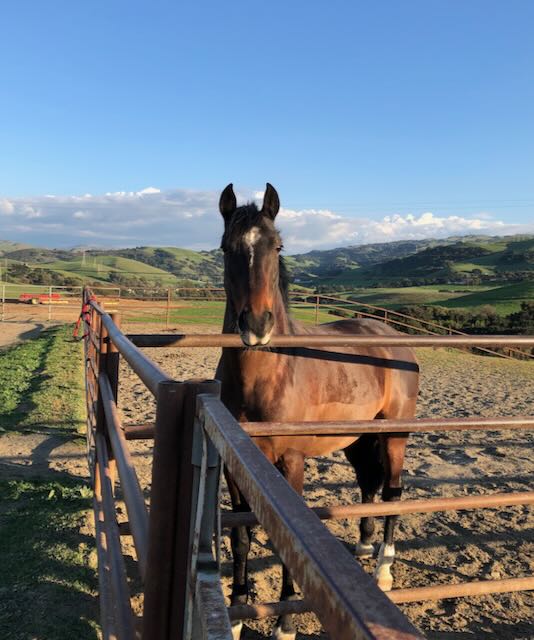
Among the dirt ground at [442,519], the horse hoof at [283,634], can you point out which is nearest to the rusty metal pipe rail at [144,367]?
the horse hoof at [283,634]

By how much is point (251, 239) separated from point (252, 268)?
0.17 m

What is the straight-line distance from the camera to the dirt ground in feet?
10.6

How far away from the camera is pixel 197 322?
21.4 m

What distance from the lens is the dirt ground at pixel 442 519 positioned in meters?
3.23

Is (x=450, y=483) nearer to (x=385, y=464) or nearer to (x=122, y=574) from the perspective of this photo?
(x=385, y=464)

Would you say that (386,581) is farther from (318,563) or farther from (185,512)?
(318,563)

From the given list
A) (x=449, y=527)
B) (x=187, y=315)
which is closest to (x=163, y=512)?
(x=449, y=527)

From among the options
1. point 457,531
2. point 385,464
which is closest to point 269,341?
point 385,464

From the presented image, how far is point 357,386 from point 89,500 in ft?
8.32

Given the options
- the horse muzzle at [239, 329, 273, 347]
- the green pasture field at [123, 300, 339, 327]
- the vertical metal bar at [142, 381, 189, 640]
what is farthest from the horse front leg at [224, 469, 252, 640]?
the green pasture field at [123, 300, 339, 327]

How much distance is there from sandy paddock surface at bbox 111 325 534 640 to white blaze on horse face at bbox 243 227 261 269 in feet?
7.44

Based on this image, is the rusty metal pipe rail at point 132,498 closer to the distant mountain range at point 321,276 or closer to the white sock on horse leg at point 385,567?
the white sock on horse leg at point 385,567

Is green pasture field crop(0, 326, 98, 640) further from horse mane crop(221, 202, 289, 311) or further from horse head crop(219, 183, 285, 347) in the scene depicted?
horse mane crop(221, 202, 289, 311)

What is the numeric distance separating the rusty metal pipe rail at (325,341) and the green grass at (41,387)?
4281 millimetres
